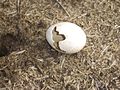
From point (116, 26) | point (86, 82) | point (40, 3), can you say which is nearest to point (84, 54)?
point (86, 82)

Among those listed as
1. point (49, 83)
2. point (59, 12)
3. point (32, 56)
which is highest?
point (59, 12)

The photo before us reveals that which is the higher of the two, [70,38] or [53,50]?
[70,38]

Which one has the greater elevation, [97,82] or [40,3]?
[40,3]

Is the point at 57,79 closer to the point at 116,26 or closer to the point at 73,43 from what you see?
the point at 73,43
